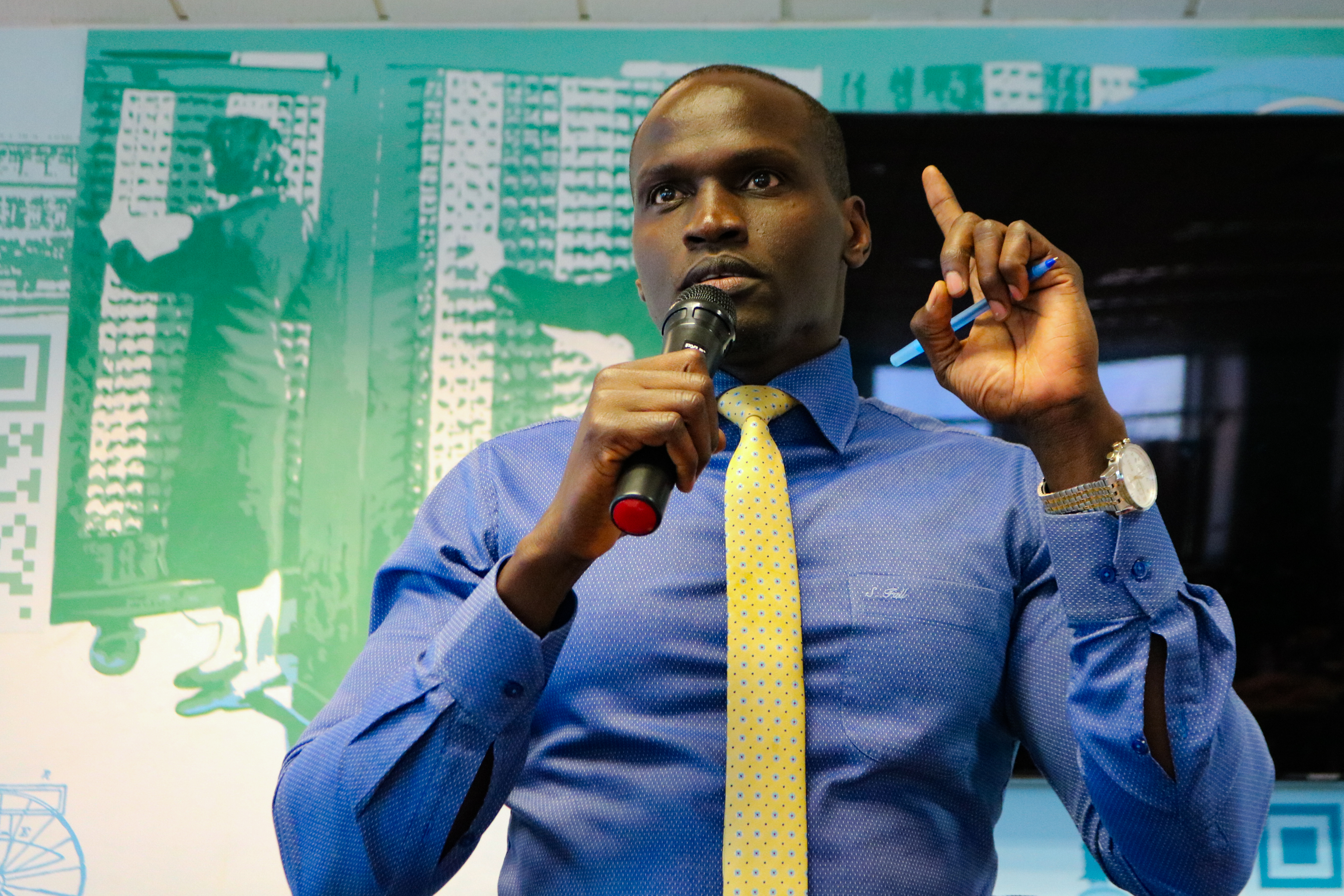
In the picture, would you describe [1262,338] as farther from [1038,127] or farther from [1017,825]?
[1017,825]

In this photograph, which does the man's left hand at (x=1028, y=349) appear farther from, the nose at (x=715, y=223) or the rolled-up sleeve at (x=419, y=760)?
the rolled-up sleeve at (x=419, y=760)

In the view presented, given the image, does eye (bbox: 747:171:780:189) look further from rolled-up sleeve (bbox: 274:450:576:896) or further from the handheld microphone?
rolled-up sleeve (bbox: 274:450:576:896)

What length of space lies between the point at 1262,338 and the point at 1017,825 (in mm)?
1104

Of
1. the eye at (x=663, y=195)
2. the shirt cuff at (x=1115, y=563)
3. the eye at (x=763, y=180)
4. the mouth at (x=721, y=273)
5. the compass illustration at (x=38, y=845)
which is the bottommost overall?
the compass illustration at (x=38, y=845)

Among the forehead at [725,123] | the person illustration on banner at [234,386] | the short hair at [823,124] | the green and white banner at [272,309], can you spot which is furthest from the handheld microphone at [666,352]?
the person illustration on banner at [234,386]

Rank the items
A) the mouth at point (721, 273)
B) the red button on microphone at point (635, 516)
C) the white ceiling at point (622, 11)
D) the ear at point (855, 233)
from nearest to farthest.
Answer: the red button on microphone at point (635, 516)
the mouth at point (721, 273)
the ear at point (855, 233)
the white ceiling at point (622, 11)

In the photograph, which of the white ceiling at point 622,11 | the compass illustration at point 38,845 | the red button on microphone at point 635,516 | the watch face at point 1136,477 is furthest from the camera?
the white ceiling at point 622,11

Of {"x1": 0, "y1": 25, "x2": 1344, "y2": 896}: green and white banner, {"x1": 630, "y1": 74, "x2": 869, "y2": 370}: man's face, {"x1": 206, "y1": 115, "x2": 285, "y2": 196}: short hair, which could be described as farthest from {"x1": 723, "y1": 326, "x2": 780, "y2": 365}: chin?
{"x1": 206, "y1": 115, "x2": 285, "y2": 196}: short hair

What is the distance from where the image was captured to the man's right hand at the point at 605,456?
90 cm

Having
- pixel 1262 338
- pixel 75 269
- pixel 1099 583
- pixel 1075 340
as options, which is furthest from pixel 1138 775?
pixel 75 269

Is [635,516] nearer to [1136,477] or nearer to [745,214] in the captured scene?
[1136,477]

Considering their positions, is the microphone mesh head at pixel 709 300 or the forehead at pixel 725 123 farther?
the forehead at pixel 725 123

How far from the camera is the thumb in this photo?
112 centimetres

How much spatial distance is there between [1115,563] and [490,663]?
57cm
